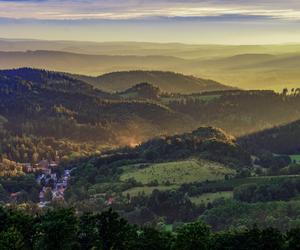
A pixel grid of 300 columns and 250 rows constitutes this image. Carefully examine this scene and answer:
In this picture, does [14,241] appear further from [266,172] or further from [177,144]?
[177,144]

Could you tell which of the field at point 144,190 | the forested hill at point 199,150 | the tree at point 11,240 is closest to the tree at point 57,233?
the tree at point 11,240

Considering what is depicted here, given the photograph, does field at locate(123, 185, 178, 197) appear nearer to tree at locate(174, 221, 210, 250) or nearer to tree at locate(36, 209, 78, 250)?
tree at locate(36, 209, 78, 250)

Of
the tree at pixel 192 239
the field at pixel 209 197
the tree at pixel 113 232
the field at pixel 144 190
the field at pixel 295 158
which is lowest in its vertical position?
the field at pixel 295 158

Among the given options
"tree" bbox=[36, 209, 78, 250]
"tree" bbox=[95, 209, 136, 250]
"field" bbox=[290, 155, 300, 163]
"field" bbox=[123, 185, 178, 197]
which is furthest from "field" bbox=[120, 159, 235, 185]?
"tree" bbox=[36, 209, 78, 250]

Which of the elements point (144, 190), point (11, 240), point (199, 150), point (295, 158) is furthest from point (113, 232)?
point (295, 158)

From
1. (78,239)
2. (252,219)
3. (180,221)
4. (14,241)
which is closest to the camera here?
(14,241)

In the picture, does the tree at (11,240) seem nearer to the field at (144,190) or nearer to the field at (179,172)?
the field at (144,190)

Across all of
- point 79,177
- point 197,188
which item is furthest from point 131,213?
point 79,177
